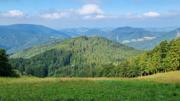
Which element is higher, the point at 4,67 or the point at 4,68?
the point at 4,67

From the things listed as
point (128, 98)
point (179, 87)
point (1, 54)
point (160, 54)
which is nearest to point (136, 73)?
point (160, 54)

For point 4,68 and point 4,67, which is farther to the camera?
point 4,68

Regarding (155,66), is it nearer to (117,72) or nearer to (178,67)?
(178,67)

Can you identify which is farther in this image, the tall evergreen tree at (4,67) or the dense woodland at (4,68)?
the tall evergreen tree at (4,67)

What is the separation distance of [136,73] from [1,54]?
185ft

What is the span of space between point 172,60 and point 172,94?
309 feet

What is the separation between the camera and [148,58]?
133875 millimetres

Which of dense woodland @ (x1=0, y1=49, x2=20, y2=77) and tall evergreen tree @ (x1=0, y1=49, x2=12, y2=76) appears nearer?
dense woodland @ (x1=0, y1=49, x2=20, y2=77)

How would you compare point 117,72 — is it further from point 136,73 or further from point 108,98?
point 108,98

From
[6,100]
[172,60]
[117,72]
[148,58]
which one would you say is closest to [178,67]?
[172,60]

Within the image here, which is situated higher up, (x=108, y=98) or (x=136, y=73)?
(x=108, y=98)

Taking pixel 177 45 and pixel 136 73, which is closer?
pixel 177 45

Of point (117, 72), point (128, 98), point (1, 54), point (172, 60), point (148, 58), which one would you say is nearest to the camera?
point (128, 98)

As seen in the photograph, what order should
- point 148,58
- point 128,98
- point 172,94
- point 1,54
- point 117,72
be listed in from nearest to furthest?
point 128,98
point 172,94
point 1,54
point 148,58
point 117,72
